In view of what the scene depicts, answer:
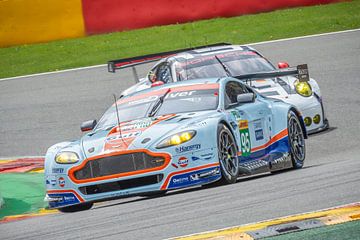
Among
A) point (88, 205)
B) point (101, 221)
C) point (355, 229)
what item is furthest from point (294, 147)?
point (355, 229)

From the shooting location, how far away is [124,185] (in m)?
9.68

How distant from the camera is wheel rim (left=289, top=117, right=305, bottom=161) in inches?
465

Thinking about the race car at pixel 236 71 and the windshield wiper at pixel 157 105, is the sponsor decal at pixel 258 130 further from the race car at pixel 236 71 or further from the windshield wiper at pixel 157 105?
the race car at pixel 236 71

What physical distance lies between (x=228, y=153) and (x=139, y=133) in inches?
34.2

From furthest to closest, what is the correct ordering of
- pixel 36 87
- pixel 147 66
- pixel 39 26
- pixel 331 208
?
pixel 39 26, pixel 147 66, pixel 36 87, pixel 331 208

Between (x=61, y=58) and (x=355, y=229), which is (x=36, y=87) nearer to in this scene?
(x=61, y=58)

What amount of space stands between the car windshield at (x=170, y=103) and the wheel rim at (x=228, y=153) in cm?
61

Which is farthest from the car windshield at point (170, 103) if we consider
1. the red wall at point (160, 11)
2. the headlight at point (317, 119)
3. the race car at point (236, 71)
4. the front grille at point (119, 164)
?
the red wall at point (160, 11)

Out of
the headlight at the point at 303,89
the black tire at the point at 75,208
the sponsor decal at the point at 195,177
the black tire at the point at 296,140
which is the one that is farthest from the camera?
the headlight at the point at 303,89

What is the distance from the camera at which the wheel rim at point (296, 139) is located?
11805 millimetres

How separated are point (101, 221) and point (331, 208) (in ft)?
5.70

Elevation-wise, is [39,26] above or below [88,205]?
above

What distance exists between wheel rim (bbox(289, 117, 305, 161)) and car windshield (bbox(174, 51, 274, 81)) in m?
3.30

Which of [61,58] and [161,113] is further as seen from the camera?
[61,58]
